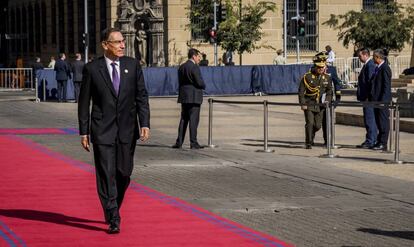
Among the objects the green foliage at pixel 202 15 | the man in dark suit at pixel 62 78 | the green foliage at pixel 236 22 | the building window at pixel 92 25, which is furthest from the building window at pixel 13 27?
the man in dark suit at pixel 62 78

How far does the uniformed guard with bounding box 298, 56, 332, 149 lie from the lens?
21594 mm

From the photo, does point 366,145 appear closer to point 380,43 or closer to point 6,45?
point 380,43

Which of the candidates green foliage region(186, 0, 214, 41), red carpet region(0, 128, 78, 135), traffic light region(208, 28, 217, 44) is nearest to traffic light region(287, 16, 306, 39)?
traffic light region(208, 28, 217, 44)

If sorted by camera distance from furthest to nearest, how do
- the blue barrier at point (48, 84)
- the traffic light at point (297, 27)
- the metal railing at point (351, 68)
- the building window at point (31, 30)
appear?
the building window at point (31, 30) < the metal railing at point (351, 68) < the traffic light at point (297, 27) < the blue barrier at point (48, 84)

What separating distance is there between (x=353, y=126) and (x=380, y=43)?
24.0m

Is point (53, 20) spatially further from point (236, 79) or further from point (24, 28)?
point (236, 79)

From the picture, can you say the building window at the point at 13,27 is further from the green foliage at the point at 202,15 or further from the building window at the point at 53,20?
the green foliage at the point at 202,15

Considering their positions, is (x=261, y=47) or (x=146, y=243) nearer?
(x=146, y=243)

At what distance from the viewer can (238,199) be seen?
1426 centimetres

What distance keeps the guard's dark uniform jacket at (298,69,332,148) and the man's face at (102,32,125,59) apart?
10.3m

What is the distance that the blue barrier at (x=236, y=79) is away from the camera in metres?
44.0

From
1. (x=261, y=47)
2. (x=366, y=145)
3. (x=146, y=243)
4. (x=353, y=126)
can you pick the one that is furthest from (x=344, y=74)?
(x=146, y=243)

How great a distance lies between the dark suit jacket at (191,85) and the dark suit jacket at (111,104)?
388 inches

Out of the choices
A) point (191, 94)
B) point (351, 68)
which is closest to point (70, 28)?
point (351, 68)
